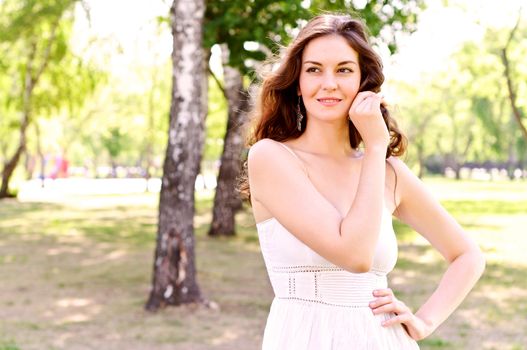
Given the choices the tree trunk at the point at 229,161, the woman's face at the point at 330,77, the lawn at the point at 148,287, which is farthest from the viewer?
the tree trunk at the point at 229,161

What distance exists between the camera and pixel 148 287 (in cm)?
1275

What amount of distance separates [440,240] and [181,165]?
7941 millimetres

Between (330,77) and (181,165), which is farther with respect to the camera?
(181,165)

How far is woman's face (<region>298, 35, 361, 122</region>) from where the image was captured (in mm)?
2559

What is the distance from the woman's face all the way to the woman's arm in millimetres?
331

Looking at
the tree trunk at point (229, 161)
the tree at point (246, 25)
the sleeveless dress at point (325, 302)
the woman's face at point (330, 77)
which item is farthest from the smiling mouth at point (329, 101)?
the tree trunk at point (229, 161)

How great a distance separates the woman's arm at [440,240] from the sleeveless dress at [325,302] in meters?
0.18

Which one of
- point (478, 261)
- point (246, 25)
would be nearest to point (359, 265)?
point (478, 261)

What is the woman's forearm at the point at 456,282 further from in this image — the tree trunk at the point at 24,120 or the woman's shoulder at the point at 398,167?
the tree trunk at the point at 24,120

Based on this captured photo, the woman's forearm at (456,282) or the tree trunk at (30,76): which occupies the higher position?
the tree trunk at (30,76)

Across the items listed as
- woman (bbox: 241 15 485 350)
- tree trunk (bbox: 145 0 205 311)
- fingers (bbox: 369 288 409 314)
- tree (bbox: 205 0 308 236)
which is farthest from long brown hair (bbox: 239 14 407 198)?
tree (bbox: 205 0 308 236)

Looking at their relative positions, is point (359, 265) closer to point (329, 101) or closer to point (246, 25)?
point (329, 101)

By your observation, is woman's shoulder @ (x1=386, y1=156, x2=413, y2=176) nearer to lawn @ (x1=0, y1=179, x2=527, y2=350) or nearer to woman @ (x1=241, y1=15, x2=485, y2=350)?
woman @ (x1=241, y1=15, x2=485, y2=350)

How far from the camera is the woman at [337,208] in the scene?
2389 mm
